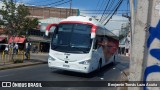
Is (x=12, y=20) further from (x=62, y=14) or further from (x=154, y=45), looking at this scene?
(x=62, y=14)

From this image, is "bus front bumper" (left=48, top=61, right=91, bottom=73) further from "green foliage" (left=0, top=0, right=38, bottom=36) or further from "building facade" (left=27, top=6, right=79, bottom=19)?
"building facade" (left=27, top=6, right=79, bottom=19)

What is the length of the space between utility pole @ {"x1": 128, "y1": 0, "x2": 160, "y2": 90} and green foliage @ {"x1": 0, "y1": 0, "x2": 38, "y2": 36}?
2533 centimetres

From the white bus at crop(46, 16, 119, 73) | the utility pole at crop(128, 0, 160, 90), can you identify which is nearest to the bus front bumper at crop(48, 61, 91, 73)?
the white bus at crop(46, 16, 119, 73)

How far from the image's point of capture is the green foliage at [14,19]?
2767cm

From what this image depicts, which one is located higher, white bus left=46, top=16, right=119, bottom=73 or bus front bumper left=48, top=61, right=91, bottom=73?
white bus left=46, top=16, right=119, bottom=73

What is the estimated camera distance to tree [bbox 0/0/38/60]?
2767 cm

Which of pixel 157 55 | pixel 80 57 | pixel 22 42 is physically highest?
pixel 157 55

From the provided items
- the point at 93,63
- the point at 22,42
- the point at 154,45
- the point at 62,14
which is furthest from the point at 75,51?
the point at 62,14

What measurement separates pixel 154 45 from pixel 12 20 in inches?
1007

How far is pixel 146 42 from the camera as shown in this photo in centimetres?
314

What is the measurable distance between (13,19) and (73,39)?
11.8m

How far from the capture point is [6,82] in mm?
13562

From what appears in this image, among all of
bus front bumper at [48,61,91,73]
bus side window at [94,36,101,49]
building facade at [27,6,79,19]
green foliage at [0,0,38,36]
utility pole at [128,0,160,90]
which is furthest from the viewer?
building facade at [27,6,79,19]

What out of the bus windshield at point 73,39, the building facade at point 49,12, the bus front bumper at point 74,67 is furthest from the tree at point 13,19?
the building facade at point 49,12
